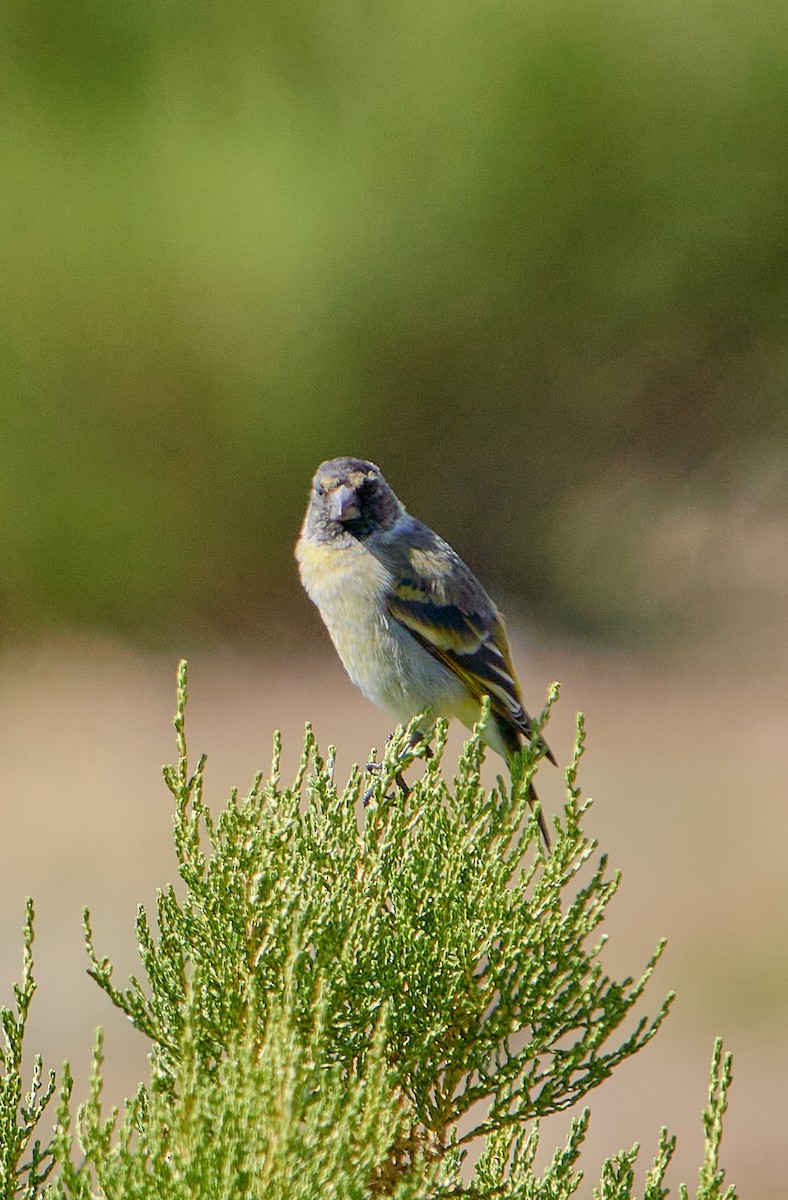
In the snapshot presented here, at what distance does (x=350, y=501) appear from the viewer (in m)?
3.12

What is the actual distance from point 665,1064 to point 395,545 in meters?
3.26

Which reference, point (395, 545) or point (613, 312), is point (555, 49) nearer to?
point (613, 312)

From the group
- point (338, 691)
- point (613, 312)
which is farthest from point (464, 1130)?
point (613, 312)

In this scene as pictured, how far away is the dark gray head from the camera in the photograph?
3.14 metres

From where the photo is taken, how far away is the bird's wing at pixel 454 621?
304 cm

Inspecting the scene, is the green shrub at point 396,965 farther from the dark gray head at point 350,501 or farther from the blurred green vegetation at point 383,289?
the blurred green vegetation at point 383,289

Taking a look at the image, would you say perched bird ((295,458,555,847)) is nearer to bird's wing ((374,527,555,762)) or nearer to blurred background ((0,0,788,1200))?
bird's wing ((374,527,555,762))

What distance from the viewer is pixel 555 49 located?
8938 mm

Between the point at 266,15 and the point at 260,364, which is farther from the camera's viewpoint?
the point at 260,364

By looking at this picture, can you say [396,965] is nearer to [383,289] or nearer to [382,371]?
[383,289]

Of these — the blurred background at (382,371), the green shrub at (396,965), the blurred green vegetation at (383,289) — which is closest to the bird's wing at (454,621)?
the green shrub at (396,965)

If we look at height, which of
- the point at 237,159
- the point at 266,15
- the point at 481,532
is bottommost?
the point at 481,532

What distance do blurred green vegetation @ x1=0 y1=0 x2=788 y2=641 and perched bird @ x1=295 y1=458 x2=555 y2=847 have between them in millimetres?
6400

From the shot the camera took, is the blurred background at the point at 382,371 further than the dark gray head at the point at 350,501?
Yes
